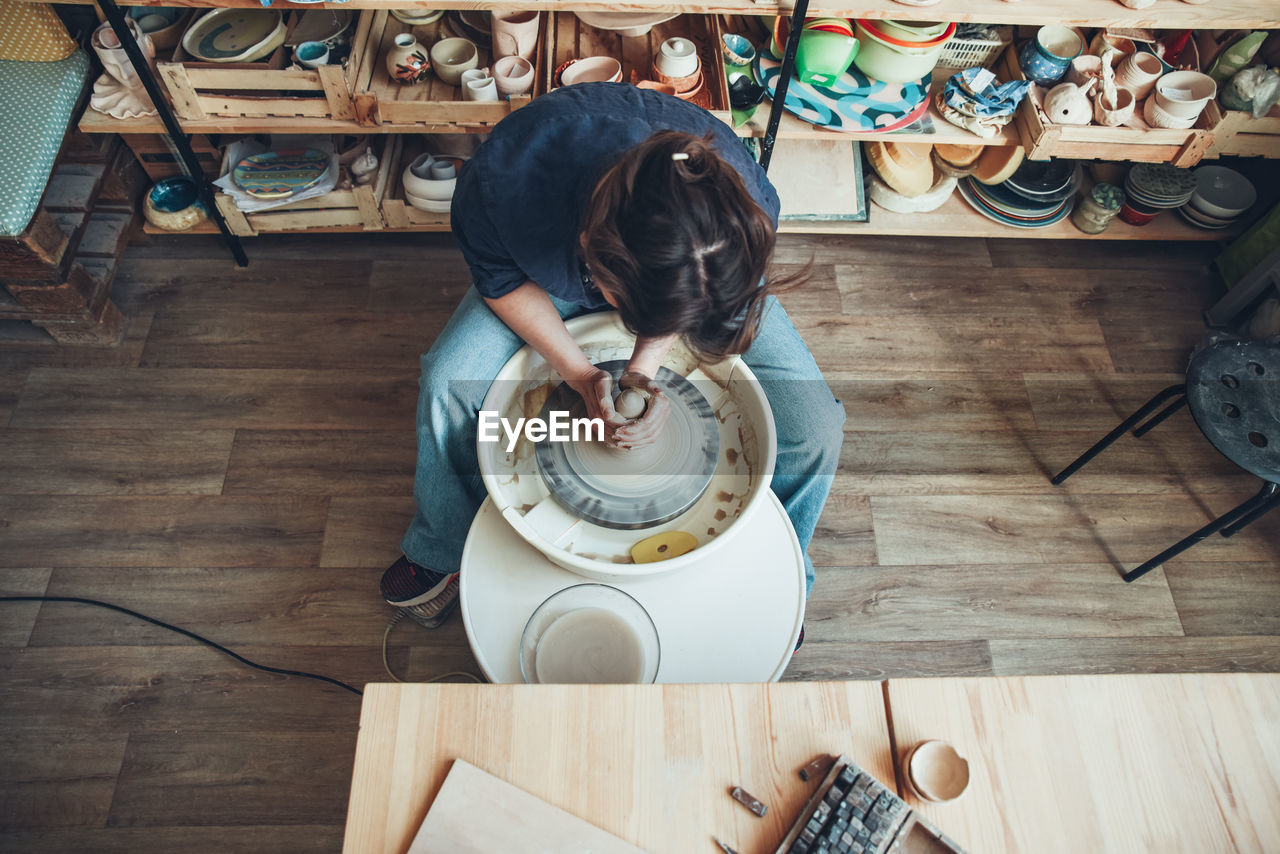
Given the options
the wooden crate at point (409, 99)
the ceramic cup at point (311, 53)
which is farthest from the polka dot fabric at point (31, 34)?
the wooden crate at point (409, 99)

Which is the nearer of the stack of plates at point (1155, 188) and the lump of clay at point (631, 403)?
the lump of clay at point (631, 403)

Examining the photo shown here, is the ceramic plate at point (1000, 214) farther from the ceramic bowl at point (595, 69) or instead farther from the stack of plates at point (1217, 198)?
the ceramic bowl at point (595, 69)

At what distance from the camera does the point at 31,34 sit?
165 cm

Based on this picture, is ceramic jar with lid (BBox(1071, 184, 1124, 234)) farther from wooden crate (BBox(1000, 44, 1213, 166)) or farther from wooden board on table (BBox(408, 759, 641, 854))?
wooden board on table (BBox(408, 759, 641, 854))

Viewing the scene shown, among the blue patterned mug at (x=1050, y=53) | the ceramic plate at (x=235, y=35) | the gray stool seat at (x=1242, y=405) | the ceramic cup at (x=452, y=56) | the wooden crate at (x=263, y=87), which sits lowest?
the gray stool seat at (x=1242, y=405)

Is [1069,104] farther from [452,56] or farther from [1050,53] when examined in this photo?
[452,56]

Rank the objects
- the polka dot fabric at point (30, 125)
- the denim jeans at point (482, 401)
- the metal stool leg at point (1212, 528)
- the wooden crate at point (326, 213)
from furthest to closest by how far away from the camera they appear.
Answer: the wooden crate at point (326, 213), the polka dot fabric at point (30, 125), the metal stool leg at point (1212, 528), the denim jeans at point (482, 401)

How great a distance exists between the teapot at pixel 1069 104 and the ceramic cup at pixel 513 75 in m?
1.16

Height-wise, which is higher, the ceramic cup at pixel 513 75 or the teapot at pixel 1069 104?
the ceramic cup at pixel 513 75

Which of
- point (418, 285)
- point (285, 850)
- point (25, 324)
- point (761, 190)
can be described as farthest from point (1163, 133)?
point (25, 324)

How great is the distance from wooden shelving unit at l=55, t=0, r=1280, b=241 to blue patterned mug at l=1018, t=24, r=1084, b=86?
0.12 meters

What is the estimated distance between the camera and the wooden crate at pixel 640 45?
1.69 m

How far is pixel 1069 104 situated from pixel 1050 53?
14cm

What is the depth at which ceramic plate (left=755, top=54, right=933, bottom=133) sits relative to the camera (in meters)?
1.77
